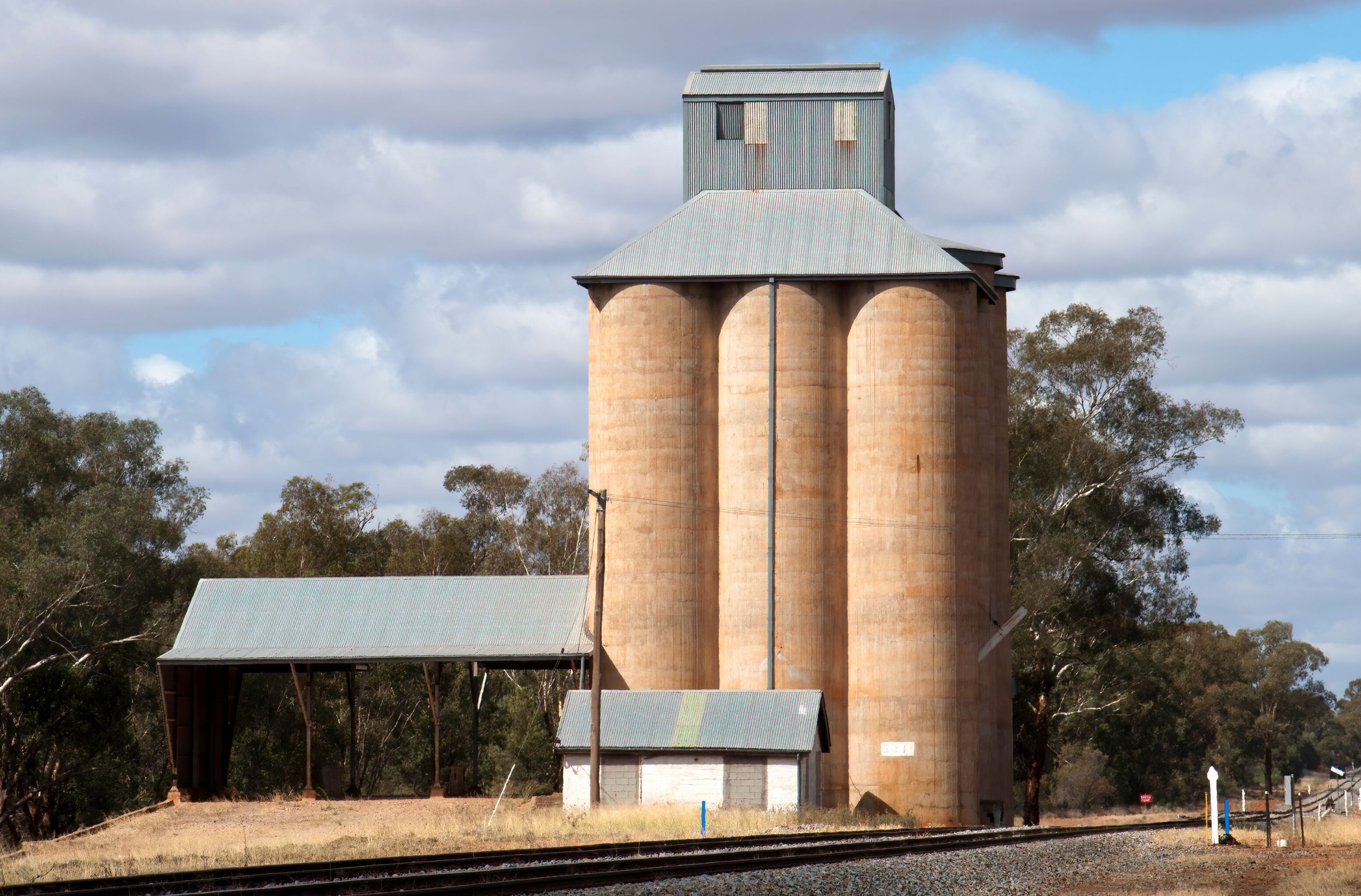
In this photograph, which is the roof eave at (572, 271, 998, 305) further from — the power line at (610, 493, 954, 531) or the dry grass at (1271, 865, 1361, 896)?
the dry grass at (1271, 865, 1361, 896)

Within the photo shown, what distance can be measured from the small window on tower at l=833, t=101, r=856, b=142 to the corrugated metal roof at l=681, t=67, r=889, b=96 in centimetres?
36

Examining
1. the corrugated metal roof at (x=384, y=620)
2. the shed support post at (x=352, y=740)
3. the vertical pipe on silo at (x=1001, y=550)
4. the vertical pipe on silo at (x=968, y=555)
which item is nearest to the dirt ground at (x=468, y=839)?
the shed support post at (x=352, y=740)

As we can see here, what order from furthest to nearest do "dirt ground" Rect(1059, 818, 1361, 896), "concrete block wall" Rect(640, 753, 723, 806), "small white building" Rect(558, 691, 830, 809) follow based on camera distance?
"concrete block wall" Rect(640, 753, 723, 806) → "small white building" Rect(558, 691, 830, 809) → "dirt ground" Rect(1059, 818, 1361, 896)

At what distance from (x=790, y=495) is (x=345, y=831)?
1763 centimetres

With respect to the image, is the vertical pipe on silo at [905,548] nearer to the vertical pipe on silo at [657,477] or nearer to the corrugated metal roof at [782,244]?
the corrugated metal roof at [782,244]

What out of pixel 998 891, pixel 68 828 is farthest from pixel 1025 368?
pixel 998 891

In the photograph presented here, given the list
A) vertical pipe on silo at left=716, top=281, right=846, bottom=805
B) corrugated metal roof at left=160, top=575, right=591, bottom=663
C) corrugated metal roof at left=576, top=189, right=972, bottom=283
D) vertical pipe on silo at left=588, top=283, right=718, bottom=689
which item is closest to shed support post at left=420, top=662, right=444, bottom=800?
corrugated metal roof at left=160, top=575, right=591, bottom=663

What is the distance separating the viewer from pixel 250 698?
77.2m

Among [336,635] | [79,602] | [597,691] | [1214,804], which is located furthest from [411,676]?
[1214,804]

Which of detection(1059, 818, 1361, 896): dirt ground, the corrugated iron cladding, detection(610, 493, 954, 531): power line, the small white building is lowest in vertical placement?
detection(1059, 818, 1361, 896): dirt ground

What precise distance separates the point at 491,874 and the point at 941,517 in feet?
103

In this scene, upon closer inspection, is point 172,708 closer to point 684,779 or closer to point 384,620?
point 384,620

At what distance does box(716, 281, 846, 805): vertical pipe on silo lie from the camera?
168ft

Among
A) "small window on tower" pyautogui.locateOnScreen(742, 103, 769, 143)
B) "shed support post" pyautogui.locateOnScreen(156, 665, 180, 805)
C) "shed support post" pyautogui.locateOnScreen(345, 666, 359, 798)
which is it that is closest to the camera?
"shed support post" pyautogui.locateOnScreen(156, 665, 180, 805)
